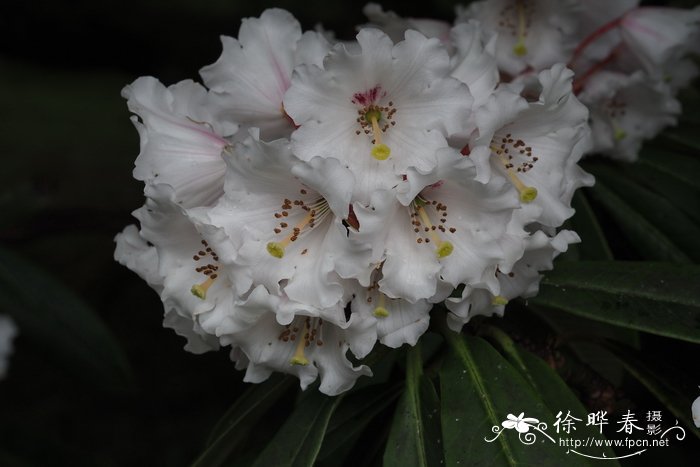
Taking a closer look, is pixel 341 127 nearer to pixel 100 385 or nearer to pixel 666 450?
pixel 100 385

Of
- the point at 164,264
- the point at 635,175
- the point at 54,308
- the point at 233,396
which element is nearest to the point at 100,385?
the point at 54,308

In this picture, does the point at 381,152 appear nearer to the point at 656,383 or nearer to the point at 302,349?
the point at 302,349

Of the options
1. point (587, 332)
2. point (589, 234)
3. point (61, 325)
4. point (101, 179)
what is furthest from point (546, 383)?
point (101, 179)

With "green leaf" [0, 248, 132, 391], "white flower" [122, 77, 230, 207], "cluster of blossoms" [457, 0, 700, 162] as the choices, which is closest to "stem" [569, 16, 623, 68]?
"cluster of blossoms" [457, 0, 700, 162]

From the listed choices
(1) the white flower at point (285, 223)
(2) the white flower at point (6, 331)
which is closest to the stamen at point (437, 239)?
(1) the white flower at point (285, 223)

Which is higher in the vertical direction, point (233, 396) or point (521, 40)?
point (521, 40)

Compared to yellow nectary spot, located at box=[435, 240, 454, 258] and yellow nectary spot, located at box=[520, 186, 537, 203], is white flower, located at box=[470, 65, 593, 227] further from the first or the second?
yellow nectary spot, located at box=[435, 240, 454, 258]
